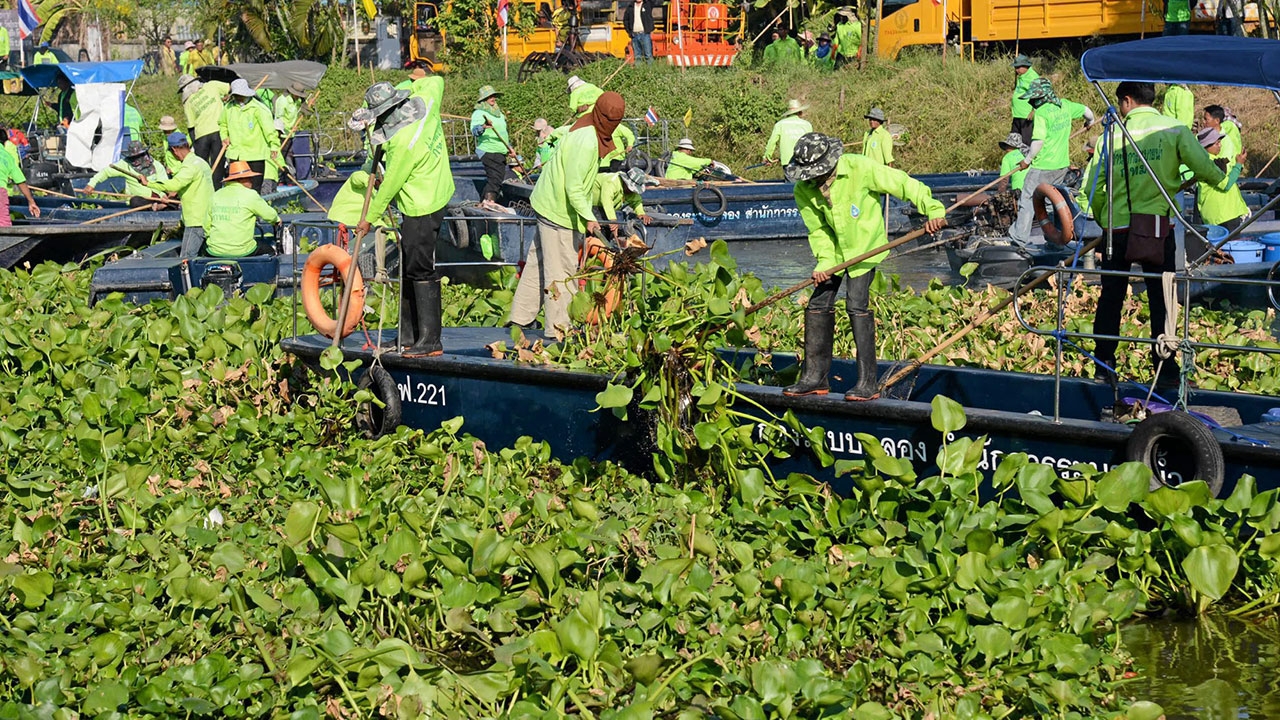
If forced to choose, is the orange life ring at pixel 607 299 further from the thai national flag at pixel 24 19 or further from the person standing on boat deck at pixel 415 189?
the thai national flag at pixel 24 19

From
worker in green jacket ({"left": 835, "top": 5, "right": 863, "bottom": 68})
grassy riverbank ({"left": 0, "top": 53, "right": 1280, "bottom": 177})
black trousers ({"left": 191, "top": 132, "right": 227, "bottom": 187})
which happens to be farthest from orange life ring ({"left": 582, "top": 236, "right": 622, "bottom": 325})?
worker in green jacket ({"left": 835, "top": 5, "right": 863, "bottom": 68})

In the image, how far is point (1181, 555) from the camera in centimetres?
630

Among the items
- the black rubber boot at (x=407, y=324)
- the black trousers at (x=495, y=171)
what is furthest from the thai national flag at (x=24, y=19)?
the black rubber boot at (x=407, y=324)

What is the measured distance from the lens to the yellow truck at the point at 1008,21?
88.0 feet

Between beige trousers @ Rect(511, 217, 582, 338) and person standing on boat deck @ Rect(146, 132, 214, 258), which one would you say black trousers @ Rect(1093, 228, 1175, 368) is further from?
person standing on boat deck @ Rect(146, 132, 214, 258)

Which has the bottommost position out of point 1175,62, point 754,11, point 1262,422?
point 1262,422

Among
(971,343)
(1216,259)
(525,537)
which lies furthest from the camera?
(1216,259)

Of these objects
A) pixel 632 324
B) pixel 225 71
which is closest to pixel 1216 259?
pixel 632 324

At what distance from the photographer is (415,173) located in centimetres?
885

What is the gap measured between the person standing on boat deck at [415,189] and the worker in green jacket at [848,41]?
22.0 metres

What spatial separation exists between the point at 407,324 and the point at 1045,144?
763cm

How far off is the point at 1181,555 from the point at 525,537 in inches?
107

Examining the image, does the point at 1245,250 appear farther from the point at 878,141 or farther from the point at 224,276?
the point at 224,276

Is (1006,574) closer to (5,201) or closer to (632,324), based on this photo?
(632,324)
